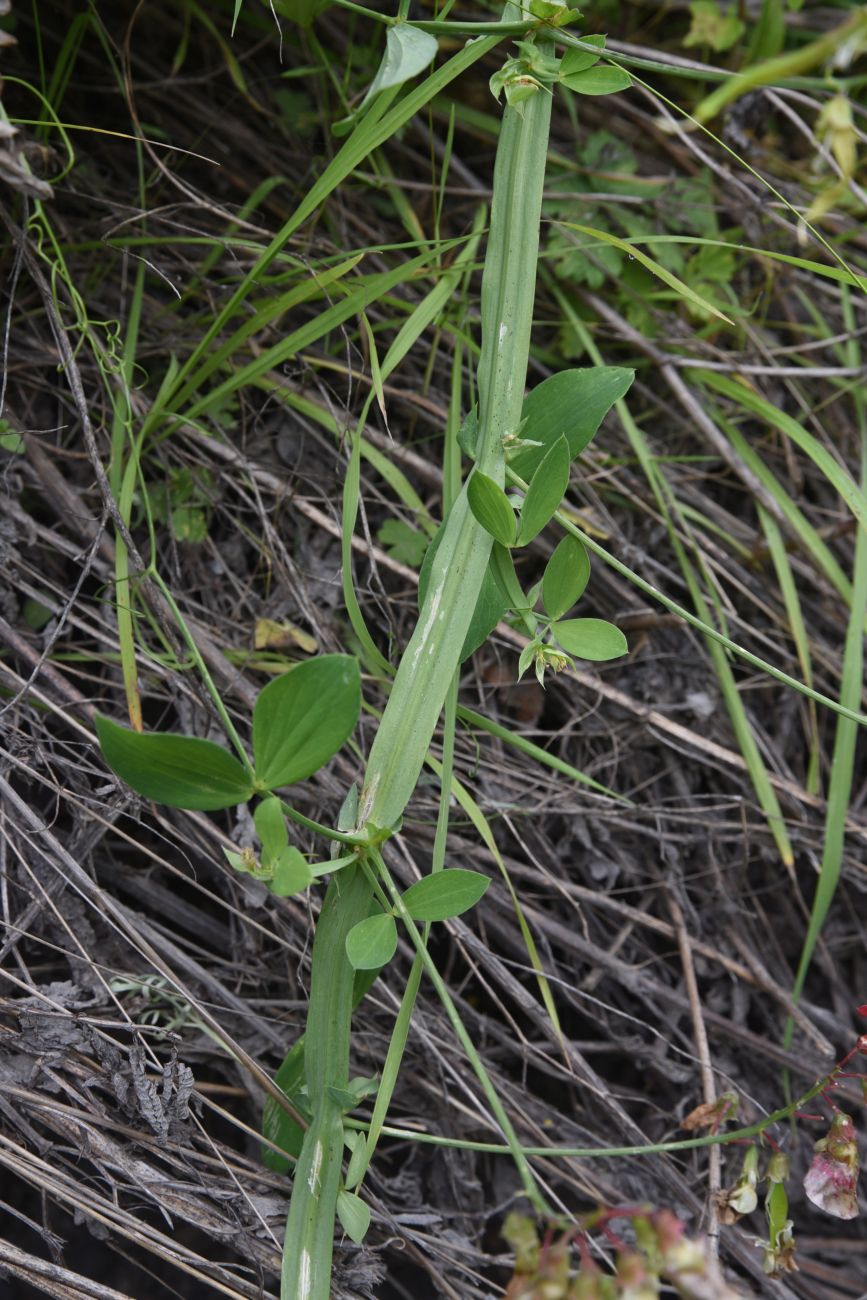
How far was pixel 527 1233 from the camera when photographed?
1.91 feet

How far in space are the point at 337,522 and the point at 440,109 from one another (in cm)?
59

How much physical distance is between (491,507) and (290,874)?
1.09 ft

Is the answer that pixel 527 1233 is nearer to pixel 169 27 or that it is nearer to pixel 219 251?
pixel 219 251

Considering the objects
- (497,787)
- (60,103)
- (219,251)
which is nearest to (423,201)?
(219,251)

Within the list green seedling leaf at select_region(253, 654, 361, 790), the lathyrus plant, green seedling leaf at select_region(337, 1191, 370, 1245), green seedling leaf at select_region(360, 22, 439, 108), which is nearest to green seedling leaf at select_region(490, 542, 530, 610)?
the lathyrus plant

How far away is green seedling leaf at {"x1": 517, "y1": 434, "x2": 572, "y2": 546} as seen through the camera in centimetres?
79

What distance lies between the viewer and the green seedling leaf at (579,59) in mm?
833

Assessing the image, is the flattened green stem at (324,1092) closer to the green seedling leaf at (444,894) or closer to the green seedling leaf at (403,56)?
the green seedling leaf at (444,894)

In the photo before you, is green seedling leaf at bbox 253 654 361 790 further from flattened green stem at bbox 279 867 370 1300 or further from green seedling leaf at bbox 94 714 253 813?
flattened green stem at bbox 279 867 370 1300

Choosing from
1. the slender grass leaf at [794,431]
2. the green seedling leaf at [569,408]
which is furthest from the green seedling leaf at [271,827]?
the slender grass leaf at [794,431]

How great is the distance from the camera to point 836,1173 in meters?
0.88

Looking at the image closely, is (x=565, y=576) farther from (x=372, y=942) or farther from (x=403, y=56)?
(x=403, y=56)

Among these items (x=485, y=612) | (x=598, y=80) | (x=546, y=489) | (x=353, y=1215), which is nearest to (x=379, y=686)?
(x=485, y=612)

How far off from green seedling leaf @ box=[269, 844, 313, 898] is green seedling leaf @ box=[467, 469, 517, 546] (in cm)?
31
